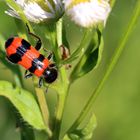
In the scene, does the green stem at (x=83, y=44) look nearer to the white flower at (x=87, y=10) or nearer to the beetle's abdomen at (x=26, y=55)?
the white flower at (x=87, y=10)

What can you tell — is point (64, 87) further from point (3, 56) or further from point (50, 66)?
point (3, 56)

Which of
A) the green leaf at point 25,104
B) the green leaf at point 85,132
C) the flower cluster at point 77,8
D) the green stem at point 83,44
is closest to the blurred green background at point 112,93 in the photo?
the green leaf at point 25,104

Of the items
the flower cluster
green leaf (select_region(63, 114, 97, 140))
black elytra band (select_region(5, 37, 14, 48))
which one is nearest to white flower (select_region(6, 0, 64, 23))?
the flower cluster

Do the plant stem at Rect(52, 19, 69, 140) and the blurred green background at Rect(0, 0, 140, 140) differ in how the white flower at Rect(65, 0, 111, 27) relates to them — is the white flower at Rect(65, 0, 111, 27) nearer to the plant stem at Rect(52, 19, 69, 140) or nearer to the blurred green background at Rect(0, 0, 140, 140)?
the plant stem at Rect(52, 19, 69, 140)

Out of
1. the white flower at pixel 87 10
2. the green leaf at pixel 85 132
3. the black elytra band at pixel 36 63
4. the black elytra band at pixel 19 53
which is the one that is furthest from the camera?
the black elytra band at pixel 36 63

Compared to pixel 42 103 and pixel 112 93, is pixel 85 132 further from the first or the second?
pixel 112 93

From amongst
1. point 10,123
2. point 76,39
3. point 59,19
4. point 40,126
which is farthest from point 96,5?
point 76,39

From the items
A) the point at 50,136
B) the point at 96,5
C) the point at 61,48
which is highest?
the point at 96,5
